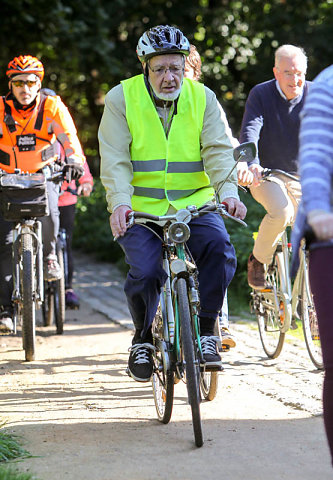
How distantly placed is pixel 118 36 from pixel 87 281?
8986 millimetres

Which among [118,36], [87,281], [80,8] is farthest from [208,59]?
[87,281]

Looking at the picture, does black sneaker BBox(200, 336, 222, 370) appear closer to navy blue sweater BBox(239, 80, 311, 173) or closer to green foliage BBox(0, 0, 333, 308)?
navy blue sweater BBox(239, 80, 311, 173)

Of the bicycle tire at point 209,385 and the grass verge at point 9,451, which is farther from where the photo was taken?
the bicycle tire at point 209,385

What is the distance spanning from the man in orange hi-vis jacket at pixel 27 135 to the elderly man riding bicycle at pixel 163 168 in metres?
2.34

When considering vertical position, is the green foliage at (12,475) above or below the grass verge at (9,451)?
above

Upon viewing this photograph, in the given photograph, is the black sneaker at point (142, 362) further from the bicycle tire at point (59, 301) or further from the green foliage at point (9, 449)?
the bicycle tire at point (59, 301)

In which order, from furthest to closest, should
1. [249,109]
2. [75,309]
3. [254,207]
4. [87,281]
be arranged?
[87,281], [254,207], [75,309], [249,109]

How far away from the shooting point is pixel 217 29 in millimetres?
20422

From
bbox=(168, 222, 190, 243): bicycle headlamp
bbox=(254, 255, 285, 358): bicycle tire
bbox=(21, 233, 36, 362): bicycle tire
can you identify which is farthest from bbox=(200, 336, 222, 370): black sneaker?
bbox=(21, 233, 36, 362): bicycle tire

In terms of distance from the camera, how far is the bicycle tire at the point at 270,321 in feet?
22.7

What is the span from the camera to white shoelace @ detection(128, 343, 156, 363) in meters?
5.14

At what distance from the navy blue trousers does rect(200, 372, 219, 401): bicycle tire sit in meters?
0.46

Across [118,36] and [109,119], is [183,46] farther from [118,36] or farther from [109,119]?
[118,36]

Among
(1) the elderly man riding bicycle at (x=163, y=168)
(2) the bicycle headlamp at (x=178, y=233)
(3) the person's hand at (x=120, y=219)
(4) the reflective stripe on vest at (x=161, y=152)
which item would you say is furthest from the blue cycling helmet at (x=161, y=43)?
(2) the bicycle headlamp at (x=178, y=233)
